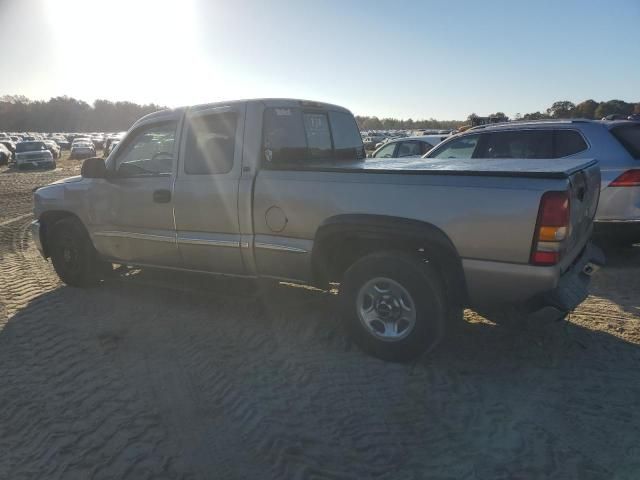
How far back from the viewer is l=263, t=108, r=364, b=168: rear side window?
14.4 feet

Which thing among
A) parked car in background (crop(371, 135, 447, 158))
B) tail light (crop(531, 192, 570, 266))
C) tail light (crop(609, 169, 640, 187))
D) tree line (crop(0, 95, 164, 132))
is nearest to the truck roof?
tail light (crop(531, 192, 570, 266))

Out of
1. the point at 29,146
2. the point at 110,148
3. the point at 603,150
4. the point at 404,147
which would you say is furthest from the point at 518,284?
the point at 29,146

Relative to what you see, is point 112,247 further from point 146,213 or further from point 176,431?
point 176,431

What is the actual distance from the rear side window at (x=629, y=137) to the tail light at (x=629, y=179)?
0.20 metres

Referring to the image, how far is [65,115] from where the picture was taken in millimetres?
127500

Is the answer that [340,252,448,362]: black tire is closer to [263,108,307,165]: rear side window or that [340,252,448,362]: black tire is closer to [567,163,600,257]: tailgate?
[567,163,600,257]: tailgate

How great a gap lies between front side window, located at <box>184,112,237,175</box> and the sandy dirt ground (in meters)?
1.21

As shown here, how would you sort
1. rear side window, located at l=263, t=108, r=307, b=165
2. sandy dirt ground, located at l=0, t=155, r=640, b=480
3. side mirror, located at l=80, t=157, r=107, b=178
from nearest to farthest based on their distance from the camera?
sandy dirt ground, located at l=0, t=155, r=640, b=480
rear side window, located at l=263, t=108, r=307, b=165
side mirror, located at l=80, t=157, r=107, b=178

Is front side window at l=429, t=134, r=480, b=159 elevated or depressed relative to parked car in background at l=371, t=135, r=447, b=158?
elevated

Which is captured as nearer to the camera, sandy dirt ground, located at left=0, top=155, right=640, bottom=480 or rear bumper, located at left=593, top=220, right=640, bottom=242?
sandy dirt ground, located at left=0, top=155, right=640, bottom=480

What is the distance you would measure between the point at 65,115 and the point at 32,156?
382 ft

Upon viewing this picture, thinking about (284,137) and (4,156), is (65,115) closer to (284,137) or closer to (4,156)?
(4,156)

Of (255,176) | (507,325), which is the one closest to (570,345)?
(507,325)

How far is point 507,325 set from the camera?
440 centimetres
